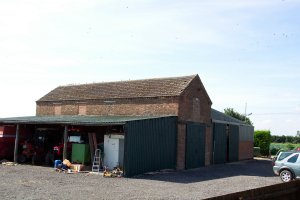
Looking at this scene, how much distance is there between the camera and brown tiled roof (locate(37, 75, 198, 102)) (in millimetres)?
27719

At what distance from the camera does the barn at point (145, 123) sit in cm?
2294

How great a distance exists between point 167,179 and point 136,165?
7.24 ft

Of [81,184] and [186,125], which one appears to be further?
[186,125]

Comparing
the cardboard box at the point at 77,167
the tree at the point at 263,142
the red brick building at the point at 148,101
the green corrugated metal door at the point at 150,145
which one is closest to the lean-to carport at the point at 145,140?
the green corrugated metal door at the point at 150,145

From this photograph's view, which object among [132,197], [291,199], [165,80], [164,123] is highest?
[165,80]

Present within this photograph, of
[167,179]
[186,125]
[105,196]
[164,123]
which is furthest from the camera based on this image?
[186,125]

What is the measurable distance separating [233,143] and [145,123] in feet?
47.2

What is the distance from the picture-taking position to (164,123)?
24781mm

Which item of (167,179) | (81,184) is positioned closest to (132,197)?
(81,184)

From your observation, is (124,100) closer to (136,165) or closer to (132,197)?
(136,165)

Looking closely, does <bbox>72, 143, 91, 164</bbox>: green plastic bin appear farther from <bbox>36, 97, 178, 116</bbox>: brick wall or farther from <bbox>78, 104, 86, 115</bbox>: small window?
<bbox>78, 104, 86, 115</bbox>: small window

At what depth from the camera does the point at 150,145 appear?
23.4 metres

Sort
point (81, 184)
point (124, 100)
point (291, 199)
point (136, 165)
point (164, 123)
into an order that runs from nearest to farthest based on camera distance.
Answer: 1. point (291, 199)
2. point (81, 184)
3. point (136, 165)
4. point (164, 123)
5. point (124, 100)

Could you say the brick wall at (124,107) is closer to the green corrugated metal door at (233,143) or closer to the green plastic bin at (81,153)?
the green plastic bin at (81,153)
